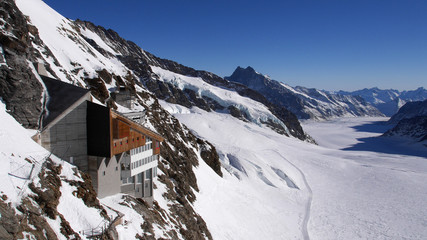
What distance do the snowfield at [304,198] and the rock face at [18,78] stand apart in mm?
22612

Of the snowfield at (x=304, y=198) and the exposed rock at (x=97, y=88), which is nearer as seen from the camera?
the exposed rock at (x=97, y=88)

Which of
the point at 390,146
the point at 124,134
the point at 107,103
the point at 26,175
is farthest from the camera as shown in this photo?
the point at 390,146

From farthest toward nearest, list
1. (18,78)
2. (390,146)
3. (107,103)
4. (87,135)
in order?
(390,146)
(107,103)
(87,135)
(18,78)

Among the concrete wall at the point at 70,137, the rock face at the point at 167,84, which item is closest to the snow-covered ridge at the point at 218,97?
the rock face at the point at 167,84

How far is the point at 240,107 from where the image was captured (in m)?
134

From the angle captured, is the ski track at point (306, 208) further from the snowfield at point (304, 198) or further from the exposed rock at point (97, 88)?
the exposed rock at point (97, 88)

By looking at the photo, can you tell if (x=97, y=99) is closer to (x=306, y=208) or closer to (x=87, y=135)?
(x=87, y=135)

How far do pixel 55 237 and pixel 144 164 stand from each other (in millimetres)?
11742

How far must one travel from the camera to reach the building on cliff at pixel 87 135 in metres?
16.2

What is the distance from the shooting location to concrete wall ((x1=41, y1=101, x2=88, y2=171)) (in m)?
15.9

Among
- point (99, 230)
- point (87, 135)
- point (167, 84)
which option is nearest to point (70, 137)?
point (87, 135)

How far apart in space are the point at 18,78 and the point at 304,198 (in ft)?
168

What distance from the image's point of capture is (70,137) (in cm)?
1677

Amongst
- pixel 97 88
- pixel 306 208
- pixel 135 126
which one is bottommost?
pixel 306 208
